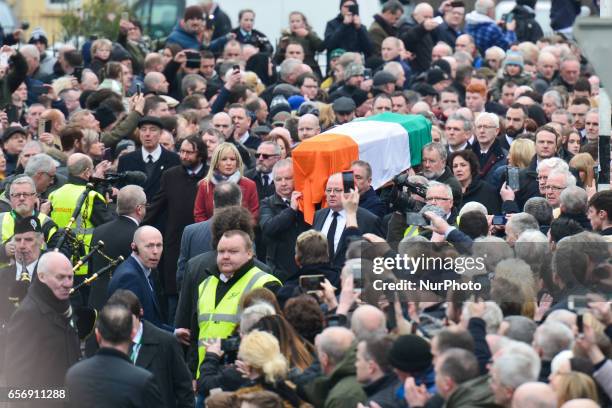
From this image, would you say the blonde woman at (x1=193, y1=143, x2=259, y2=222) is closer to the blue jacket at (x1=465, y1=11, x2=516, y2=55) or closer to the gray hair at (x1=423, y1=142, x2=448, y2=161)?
the gray hair at (x1=423, y1=142, x2=448, y2=161)

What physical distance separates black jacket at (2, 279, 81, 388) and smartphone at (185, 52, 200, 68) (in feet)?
37.7

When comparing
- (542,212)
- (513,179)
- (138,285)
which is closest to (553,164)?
(513,179)

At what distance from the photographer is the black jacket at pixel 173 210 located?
15508 mm

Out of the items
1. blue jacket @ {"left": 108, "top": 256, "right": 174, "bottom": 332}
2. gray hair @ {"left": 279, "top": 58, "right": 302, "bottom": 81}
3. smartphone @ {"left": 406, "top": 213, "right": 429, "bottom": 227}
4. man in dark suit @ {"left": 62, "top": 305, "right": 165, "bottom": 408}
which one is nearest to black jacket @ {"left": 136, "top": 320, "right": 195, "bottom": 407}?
man in dark suit @ {"left": 62, "top": 305, "right": 165, "bottom": 408}

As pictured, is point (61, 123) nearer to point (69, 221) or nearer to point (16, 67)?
point (16, 67)

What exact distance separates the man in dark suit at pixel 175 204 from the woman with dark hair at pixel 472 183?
2263 millimetres

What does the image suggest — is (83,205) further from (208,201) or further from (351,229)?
(351,229)

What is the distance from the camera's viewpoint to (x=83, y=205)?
15.0 m

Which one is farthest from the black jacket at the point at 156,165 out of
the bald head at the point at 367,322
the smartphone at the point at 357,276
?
the bald head at the point at 367,322

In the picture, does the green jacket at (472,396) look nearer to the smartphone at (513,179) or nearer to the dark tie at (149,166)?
the smartphone at (513,179)

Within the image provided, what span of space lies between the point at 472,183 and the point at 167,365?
15.0 feet

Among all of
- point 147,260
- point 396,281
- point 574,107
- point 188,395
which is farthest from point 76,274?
point 574,107

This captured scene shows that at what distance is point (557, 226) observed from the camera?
12625 millimetres

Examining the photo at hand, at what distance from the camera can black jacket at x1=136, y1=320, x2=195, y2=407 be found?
37.7 feet
